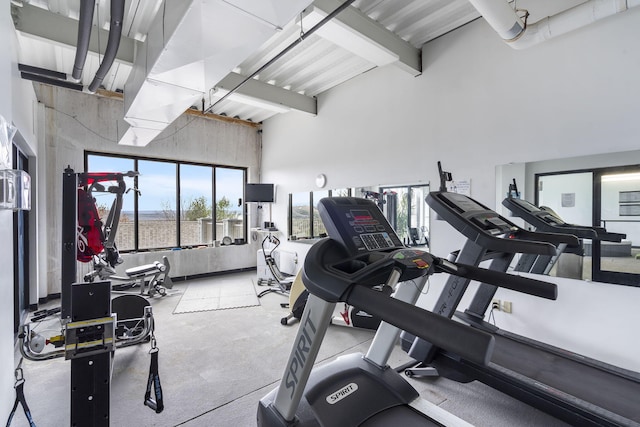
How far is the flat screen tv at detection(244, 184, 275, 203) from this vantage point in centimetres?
632

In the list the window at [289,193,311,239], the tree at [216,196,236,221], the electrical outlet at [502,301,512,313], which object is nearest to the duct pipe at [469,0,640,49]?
the electrical outlet at [502,301,512,313]

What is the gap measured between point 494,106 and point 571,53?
680mm

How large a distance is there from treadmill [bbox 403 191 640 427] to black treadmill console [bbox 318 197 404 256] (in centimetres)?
59

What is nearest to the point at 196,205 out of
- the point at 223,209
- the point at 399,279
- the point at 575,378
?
the point at 223,209

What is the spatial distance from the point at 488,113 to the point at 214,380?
3645mm

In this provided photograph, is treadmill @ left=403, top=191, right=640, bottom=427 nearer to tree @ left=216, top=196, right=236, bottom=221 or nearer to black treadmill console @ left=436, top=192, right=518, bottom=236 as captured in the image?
black treadmill console @ left=436, top=192, right=518, bottom=236

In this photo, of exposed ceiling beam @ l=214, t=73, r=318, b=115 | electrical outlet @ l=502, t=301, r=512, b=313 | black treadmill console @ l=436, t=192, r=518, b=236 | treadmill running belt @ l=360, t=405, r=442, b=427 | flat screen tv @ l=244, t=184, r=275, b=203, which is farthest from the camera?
flat screen tv @ l=244, t=184, r=275, b=203

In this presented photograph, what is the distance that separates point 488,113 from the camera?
313 cm

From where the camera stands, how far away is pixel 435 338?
2.47 ft

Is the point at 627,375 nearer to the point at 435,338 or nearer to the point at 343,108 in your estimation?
the point at 435,338

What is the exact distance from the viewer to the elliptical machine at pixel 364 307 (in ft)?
3.58

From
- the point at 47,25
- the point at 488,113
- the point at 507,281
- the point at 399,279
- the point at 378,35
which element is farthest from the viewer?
the point at 378,35

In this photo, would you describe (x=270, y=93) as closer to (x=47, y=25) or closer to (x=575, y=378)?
(x=47, y=25)

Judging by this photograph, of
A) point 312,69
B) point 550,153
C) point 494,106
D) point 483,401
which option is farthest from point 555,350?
point 312,69
